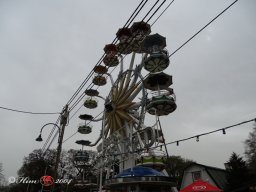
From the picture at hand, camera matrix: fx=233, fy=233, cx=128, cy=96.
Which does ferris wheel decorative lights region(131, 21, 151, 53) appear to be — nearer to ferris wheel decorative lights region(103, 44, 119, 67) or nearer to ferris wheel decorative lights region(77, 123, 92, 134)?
ferris wheel decorative lights region(103, 44, 119, 67)

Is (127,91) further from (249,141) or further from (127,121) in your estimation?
(249,141)

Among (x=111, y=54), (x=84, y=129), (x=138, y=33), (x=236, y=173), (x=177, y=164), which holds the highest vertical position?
(x=138, y=33)

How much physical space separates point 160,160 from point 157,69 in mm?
8104

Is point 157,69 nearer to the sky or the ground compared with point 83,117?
nearer to the sky

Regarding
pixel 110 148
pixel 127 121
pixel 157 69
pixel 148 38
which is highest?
pixel 148 38

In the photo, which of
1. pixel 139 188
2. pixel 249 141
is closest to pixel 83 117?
pixel 139 188

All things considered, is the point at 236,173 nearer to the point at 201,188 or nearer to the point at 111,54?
the point at 201,188

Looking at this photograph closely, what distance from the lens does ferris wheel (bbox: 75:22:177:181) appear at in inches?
732

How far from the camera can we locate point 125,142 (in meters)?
21.6

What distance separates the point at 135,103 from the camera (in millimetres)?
22391

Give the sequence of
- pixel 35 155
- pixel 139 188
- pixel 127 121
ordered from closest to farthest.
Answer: pixel 139 188 < pixel 127 121 < pixel 35 155

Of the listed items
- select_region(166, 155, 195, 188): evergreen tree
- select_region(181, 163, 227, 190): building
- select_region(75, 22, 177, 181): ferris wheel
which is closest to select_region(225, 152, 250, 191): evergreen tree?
select_region(181, 163, 227, 190): building

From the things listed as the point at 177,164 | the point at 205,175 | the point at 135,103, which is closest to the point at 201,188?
the point at 135,103

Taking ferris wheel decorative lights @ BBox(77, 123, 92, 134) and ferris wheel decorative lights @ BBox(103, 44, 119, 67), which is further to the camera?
ferris wheel decorative lights @ BBox(77, 123, 92, 134)
